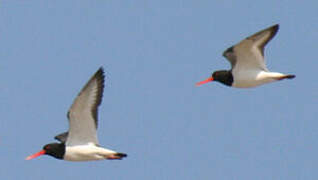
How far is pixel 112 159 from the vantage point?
618 inches

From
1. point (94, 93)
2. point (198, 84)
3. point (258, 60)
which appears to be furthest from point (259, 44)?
point (94, 93)

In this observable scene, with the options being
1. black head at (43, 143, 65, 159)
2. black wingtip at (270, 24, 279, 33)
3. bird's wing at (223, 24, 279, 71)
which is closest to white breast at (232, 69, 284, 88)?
bird's wing at (223, 24, 279, 71)

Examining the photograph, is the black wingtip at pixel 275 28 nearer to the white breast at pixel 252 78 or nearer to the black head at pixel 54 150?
the white breast at pixel 252 78

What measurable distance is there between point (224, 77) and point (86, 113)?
9.59ft

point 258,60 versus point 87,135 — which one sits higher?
point 258,60

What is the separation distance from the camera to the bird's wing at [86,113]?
1600 cm

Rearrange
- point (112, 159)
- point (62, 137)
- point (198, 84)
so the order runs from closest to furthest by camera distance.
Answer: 1. point (112, 159)
2. point (62, 137)
3. point (198, 84)

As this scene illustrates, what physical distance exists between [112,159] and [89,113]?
88 cm

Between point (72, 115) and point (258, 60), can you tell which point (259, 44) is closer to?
point (258, 60)

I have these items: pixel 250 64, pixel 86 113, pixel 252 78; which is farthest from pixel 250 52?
pixel 86 113

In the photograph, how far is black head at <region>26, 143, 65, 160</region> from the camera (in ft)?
53.3

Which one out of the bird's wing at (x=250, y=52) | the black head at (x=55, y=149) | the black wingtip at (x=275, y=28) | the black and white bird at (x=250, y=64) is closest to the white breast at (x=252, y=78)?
the black and white bird at (x=250, y=64)

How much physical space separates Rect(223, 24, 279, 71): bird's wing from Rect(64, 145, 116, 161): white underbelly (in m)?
3.03

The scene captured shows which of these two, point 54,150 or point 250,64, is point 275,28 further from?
point 54,150
